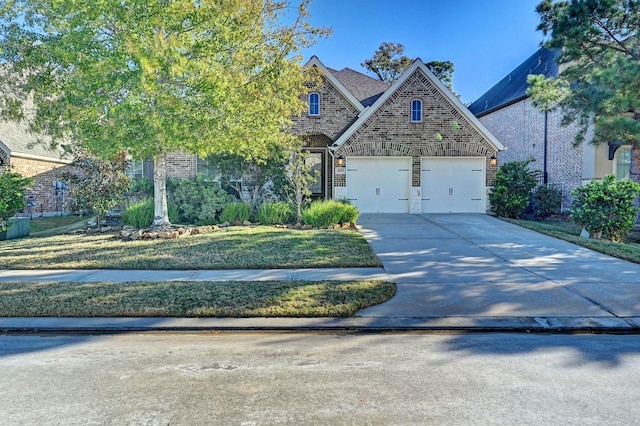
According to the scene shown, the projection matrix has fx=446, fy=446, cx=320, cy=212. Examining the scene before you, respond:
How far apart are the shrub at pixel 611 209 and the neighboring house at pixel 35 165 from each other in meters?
18.6

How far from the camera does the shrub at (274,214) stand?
1494cm

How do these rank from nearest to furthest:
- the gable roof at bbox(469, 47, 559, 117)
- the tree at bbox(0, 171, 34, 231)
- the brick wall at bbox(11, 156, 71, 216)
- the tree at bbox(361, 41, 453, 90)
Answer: the tree at bbox(0, 171, 34, 231)
the brick wall at bbox(11, 156, 71, 216)
the gable roof at bbox(469, 47, 559, 117)
the tree at bbox(361, 41, 453, 90)

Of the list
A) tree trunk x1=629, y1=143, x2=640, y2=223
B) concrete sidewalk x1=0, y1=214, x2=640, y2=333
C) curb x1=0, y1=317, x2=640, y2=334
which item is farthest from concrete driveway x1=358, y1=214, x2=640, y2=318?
tree trunk x1=629, y1=143, x2=640, y2=223

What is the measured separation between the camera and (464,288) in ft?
22.9

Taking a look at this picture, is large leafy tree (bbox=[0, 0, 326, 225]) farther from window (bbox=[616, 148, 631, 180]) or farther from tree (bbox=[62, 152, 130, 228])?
window (bbox=[616, 148, 631, 180])

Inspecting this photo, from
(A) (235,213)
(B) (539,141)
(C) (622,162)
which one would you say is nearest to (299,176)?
(A) (235,213)

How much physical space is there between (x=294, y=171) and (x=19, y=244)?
7.94 metres

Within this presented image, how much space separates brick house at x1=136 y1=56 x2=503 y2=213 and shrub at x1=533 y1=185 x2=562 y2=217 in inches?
81.9

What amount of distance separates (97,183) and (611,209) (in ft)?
50.1

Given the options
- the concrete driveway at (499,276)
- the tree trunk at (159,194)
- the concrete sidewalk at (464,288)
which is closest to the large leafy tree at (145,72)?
the tree trunk at (159,194)

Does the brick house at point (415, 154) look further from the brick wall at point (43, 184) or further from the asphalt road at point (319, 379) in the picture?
the asphalt road at point (319, 379)

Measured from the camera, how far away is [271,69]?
12156 mm

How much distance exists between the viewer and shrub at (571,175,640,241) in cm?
1221

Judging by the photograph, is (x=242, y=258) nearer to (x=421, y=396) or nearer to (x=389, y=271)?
(x=389, y=271)
